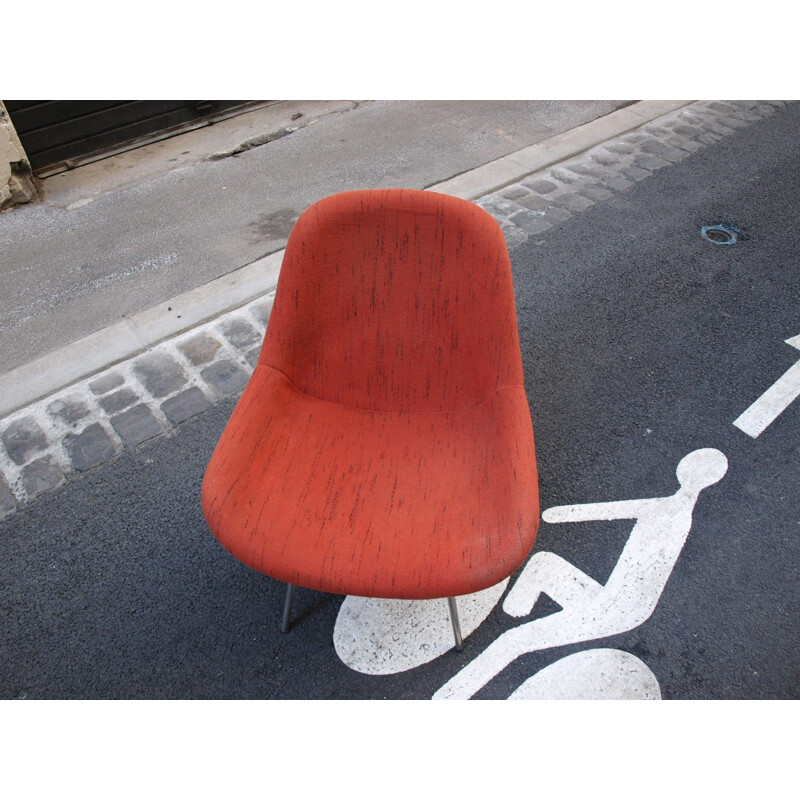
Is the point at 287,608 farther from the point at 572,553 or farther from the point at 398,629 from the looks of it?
the point at 572,553

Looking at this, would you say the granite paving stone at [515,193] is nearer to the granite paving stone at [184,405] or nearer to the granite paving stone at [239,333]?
the granite paving stone at [239,333]

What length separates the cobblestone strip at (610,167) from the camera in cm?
429

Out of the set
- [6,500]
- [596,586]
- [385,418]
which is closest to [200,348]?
[6,500]

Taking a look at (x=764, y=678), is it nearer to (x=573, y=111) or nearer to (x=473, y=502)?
(x=473, y=502)

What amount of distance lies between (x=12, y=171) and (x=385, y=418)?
4042mm

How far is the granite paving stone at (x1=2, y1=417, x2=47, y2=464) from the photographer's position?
9.35 feet

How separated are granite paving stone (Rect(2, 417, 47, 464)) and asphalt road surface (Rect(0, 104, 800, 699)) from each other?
292mm

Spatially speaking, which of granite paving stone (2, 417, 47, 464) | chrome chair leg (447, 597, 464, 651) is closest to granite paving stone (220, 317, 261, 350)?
granite paving stone (2, 417, 47, 464)

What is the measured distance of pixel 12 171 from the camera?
4590mm

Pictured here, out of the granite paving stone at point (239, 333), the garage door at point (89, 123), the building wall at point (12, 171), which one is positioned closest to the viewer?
the granite paving stone at point (239, 333)

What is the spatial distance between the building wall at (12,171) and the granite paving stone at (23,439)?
246 cm

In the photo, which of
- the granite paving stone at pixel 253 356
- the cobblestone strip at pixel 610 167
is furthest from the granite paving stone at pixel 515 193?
the granite paving stone at pixel 253 356

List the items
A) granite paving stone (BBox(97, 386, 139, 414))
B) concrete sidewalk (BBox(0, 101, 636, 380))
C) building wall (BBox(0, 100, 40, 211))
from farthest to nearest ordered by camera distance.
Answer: building wall (BBox(0, 100, 40, 211))
concrete sidewalk (BBox(0, 101, 636, 380))
granite paving stone (BBox(97, 386, 139, 414))

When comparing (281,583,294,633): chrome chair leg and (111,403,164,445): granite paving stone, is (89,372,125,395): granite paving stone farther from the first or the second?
(281,583,294,633): chrome chair leg
